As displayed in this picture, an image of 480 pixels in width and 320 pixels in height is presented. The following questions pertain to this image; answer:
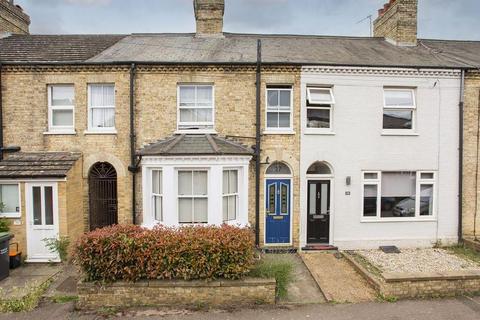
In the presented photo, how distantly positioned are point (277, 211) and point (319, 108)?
3.84 meters

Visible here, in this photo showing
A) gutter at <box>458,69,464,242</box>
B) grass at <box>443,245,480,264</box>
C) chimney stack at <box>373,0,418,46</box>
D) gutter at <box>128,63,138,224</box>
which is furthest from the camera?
chimney stack at <box>373,0,418,46</box>

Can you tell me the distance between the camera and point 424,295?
7.06 m

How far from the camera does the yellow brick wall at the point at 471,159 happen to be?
10.9 m

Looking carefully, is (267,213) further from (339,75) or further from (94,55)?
(94,55)

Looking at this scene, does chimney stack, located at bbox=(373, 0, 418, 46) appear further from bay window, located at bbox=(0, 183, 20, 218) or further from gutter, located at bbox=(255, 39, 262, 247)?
bay window, located at bbox=(0, 183, 20, 218)

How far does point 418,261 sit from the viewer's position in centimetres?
927

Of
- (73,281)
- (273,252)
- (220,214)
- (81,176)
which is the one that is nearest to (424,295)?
(273,252)

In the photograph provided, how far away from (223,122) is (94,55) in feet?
17.3

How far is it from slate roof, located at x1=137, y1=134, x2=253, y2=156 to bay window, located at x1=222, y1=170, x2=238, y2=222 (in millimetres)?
756

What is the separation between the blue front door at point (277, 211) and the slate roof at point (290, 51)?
13.7ft

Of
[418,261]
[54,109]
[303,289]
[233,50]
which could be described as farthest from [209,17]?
[418,261]

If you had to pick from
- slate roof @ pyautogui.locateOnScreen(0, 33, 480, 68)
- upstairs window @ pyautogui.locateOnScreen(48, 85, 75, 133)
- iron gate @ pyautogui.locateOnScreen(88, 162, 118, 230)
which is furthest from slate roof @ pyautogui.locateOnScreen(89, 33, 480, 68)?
iron gate @ pyautogui.locateOnScreen(88, 162, 118, 230)

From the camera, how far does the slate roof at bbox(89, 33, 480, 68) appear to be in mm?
10752

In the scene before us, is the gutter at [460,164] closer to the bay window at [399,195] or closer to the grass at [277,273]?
the bay window at [399,195]
